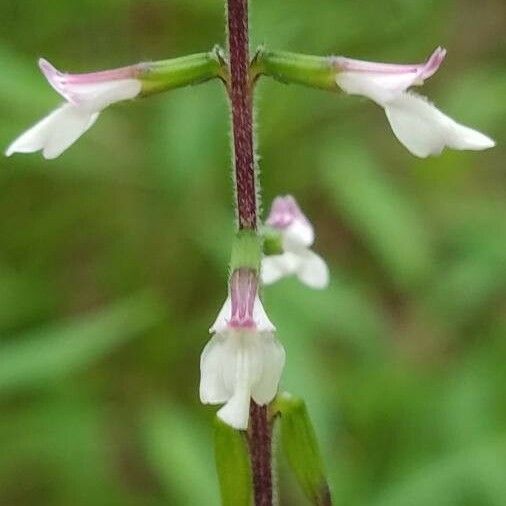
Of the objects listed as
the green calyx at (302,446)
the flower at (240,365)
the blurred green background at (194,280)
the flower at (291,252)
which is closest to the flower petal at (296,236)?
the flower at (291,252)

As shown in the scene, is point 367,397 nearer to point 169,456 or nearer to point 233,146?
point 169,456

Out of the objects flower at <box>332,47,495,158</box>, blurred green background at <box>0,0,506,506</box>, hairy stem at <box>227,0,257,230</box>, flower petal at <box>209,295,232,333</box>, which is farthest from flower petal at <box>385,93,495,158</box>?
blurred green background at <box>0,0,506,506</box>

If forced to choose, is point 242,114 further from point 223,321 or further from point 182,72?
point 223,321

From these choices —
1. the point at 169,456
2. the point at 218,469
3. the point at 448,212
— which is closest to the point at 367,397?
the point at 169,456

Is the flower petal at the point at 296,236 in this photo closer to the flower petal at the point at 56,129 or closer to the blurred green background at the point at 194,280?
the flower petal at the point at 56,129

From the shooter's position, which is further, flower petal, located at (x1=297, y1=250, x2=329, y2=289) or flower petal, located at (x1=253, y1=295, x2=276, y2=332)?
flower petal, located at (x1=297, y1=250, x2=329, y2=289)

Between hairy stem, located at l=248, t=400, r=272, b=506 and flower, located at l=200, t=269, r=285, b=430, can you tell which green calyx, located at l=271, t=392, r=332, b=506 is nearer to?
hairy stem, located at l=248, t=400, r=272, b=506

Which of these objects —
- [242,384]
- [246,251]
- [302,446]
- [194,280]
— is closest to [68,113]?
[246,251]
